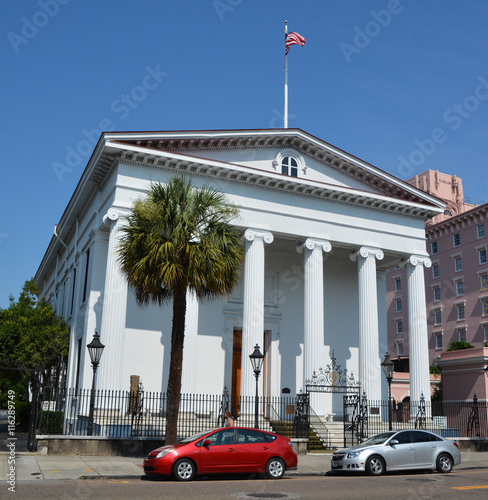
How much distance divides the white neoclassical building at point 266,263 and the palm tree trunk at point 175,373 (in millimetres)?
6906

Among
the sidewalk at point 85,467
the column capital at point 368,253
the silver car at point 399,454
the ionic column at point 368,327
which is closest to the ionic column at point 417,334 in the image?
the ionic column at point 368,327

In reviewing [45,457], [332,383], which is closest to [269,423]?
[332,383]

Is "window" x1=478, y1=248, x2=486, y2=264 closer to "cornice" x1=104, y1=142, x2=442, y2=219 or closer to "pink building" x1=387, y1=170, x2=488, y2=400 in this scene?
"pink building" x1=387, y1=170, x2=488, y2=400

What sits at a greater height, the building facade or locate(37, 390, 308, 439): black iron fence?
the building facade

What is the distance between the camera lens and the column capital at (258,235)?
27.6 metres

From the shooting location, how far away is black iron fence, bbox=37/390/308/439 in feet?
68.8

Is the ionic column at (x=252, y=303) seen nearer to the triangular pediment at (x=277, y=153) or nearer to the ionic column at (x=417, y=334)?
the triangular pediment at (x=277, y=153)

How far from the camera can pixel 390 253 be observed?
31453 millimetres

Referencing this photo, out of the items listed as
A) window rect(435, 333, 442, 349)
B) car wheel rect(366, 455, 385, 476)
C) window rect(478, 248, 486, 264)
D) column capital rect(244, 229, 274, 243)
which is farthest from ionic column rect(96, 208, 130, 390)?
window rect(435, 333, 442, 349)

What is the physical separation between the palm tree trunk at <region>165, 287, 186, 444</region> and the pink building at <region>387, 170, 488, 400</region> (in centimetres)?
4305

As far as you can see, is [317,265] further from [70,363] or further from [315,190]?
[70,363]

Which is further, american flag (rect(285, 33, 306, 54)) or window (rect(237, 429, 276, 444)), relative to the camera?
american flag (rect(285, 33, 306, 54))

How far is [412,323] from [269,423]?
9624mm

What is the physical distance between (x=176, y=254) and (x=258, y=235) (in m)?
10.8
